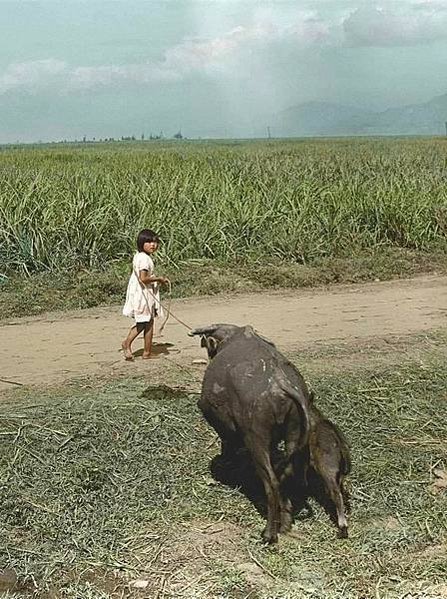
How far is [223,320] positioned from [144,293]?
61.8 inches

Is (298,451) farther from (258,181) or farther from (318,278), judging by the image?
(258,181)

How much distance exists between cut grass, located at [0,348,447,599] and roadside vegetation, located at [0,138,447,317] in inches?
149

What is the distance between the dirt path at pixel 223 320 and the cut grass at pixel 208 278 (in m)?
0.29

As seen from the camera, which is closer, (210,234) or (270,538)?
(270,538)

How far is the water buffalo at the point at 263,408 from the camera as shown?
3.49 metres

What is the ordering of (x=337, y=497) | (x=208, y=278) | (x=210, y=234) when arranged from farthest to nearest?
(x=210, y=234), (x=208, y=278), (x=337, y=497)

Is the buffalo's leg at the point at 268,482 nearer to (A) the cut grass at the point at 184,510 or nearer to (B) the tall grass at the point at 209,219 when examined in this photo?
(A) the cut grass at the point at 184,510

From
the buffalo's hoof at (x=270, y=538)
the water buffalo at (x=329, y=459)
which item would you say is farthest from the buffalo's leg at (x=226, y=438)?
the buffalo's hoof at (x=270, y=538)

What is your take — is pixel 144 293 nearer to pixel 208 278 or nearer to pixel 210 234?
Result: pixel 208 278

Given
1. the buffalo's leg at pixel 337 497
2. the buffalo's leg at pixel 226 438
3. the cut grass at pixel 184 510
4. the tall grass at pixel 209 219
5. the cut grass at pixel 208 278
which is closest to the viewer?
the cut grass at pixel 184 510

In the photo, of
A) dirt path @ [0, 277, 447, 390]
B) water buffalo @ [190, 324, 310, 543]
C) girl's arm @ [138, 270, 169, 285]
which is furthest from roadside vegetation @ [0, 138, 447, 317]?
water buffalo @ [190, 324, 310, 543]

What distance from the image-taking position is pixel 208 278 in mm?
9328

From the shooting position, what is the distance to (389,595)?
3.26 metres

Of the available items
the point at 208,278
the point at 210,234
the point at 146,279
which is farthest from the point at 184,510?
the point at 210,234
